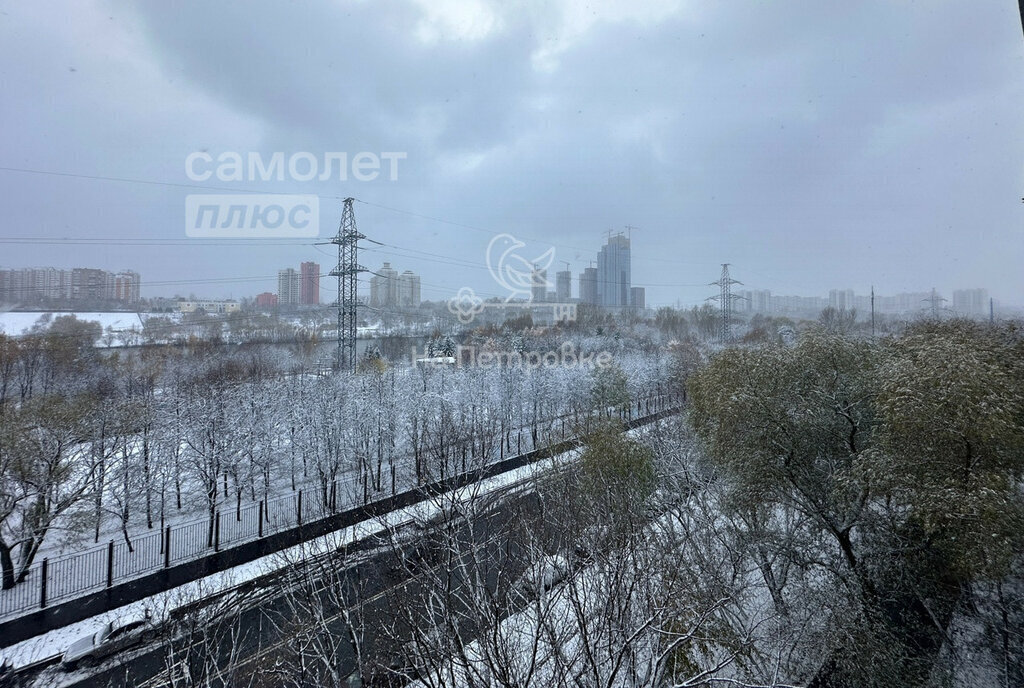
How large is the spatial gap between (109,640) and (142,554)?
385cm

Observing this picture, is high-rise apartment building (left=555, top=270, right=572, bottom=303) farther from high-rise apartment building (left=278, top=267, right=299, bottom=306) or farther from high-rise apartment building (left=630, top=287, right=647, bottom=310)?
high-rise apartment building (left=278, top=267, right=299, bottom=306)

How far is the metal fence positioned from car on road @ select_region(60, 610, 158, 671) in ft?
6.83

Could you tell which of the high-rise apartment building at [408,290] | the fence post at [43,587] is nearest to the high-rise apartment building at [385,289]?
the high-rise apartment building at [408,290]

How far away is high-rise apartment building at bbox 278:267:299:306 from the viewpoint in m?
25.8

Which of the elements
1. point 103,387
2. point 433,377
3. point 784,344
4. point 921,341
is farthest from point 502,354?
point 921,341

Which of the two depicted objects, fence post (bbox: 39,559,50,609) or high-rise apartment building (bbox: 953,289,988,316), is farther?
high-rise apartment building (bbox: 953,289,988,316)

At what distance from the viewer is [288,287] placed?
26.8 meters

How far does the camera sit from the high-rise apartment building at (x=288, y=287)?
25.8 metres

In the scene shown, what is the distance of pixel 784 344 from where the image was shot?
1018 centimetres

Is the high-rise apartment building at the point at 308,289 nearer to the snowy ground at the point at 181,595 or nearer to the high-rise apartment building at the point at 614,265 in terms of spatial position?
the snowy ground at the point at 181,595

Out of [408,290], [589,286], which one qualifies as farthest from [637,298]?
[408,290]

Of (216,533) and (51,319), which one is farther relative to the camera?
(51,319)

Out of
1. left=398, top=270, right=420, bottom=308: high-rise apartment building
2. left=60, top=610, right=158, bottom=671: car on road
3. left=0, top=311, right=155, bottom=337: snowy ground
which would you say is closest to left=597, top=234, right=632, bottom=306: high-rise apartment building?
left=398, top=270, right=420, bottom=308: high-rise apartment building

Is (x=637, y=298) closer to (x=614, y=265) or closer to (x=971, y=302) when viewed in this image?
(x=614, y=265)
